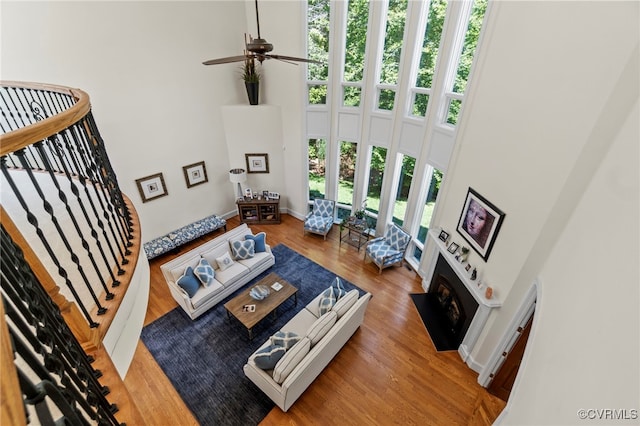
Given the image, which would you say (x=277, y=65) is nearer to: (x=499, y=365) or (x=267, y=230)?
(x=267, y=230)

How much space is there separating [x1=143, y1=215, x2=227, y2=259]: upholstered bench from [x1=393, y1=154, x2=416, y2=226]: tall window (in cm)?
428

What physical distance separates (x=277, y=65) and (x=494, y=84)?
15.1 ft

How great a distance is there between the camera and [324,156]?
7.16 metres

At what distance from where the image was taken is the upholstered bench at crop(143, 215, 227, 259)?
20.5 ft

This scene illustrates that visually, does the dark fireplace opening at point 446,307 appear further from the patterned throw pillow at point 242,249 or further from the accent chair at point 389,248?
the patterned throw pillow at point 242,249

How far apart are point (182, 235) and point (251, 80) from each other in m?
3.92

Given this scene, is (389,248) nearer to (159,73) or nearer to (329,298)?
(329,298)

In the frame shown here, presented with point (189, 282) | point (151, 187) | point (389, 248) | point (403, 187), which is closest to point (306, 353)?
point (189, 282)

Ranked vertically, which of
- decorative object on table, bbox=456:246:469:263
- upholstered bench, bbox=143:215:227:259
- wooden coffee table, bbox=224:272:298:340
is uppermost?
decorative object on table, bbox=456:246:469:263

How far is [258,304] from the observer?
4898mm

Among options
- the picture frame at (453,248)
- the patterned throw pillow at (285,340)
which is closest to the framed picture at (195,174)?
the patterned throw pillow at (285,340)

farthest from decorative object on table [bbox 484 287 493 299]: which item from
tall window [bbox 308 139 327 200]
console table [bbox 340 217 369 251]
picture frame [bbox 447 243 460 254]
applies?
tall window [bbox 308 139 327 200]

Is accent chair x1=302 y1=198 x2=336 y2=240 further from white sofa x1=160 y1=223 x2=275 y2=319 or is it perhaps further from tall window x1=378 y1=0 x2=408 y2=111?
tall window x1=378 y1=0 x2=408 y2=111

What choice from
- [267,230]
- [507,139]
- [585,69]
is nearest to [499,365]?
[507,139]
